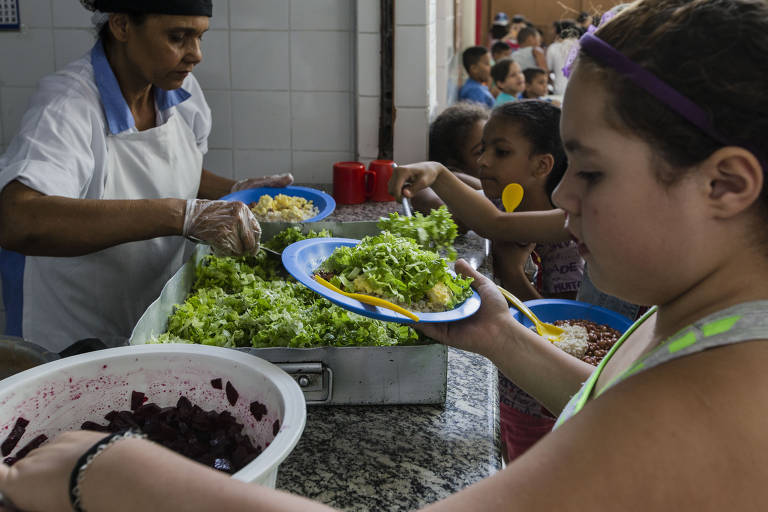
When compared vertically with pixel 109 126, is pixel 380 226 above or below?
below

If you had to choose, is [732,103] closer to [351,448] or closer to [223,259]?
[351,448]

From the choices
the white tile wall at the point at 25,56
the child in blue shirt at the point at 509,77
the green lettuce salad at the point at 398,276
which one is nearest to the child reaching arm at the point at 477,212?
the green lettuce salad at the point at 398,276

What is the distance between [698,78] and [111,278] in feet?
6.90

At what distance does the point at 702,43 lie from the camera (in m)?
0.72

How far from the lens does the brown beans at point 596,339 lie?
6.19 ft

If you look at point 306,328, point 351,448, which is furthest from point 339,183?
point 351,448

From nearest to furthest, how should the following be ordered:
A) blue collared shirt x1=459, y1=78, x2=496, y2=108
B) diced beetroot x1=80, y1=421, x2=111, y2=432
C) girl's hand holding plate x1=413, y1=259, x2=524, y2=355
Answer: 1. diced beetroot x1=80, y1=421, x2=111, y2=432
2. girl's hand holding plate x1=413, y1=259, x2=524, y2=355
3. blue collared shirt x1=459, y1=78, x2=496, y2=108

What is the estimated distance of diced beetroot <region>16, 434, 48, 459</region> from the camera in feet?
3.64

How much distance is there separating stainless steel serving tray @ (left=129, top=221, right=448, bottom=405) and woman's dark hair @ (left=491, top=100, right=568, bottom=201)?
166 centimetres

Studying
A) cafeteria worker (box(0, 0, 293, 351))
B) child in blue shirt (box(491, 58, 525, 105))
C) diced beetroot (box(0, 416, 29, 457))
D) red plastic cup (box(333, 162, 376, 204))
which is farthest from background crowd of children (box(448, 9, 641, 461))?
child in blue shirt (box(491, 58, 525, 105))

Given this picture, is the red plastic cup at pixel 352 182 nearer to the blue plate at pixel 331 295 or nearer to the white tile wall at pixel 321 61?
the white tile wall at pixel 321 61

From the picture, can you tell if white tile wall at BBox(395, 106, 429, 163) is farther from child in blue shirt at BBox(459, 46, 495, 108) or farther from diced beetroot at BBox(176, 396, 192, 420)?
child in blue shirt at BBox(459, 46, 495, 108)

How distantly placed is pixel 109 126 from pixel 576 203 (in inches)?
74.0

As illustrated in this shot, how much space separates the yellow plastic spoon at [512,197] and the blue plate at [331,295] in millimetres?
1156
